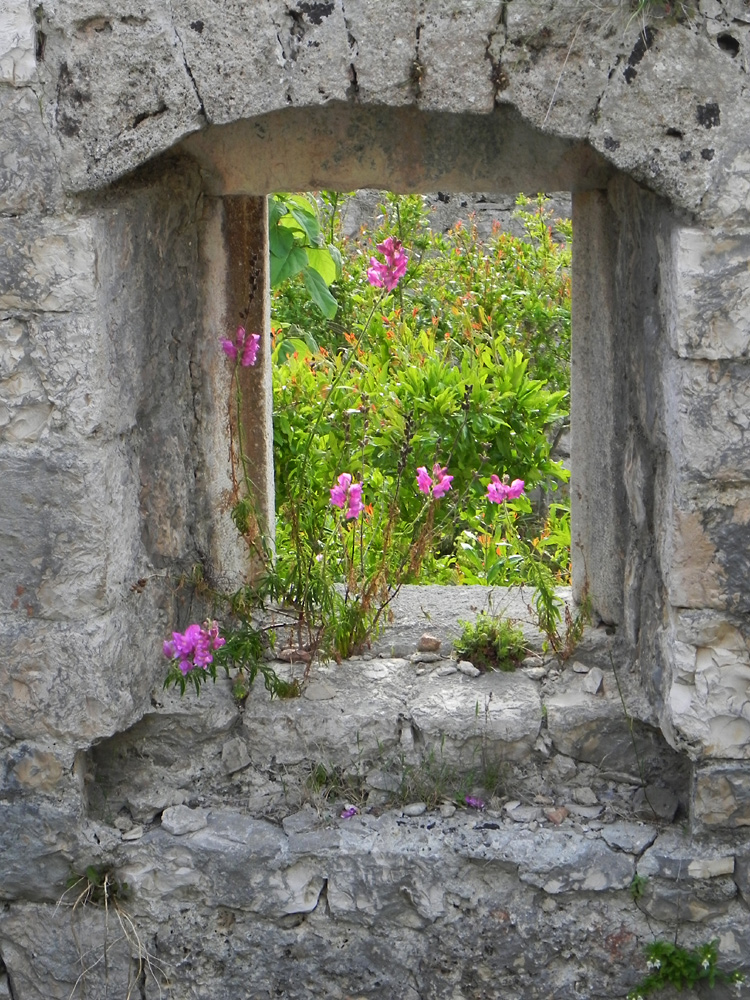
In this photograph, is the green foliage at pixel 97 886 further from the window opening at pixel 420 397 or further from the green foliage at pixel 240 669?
the window opening at pixel 420 397

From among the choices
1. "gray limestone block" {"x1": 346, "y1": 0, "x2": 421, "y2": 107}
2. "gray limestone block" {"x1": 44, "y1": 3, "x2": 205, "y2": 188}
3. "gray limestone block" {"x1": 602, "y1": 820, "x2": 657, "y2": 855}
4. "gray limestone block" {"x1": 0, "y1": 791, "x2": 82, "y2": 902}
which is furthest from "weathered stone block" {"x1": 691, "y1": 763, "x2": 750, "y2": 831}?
"gray limestone block" {"x1": 44, "y1": 3, "x2": 205, "y2": 188}

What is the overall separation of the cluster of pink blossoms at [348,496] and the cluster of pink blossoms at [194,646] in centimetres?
44

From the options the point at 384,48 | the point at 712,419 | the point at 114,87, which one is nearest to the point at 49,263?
the point at 114,87

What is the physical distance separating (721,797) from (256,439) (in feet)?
4.87

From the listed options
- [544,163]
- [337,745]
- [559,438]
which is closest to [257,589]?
[337,745]

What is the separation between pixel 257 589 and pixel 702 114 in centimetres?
160

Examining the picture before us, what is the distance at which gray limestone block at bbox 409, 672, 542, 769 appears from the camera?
9.64ft

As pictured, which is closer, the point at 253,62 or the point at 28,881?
the point at 253,62

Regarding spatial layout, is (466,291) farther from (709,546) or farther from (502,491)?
(709,546)

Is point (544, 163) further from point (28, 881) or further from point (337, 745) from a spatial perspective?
point (28, 881)

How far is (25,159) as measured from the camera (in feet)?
8.20

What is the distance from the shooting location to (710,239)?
2441mm

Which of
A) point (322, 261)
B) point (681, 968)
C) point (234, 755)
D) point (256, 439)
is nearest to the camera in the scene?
point (681, 968)

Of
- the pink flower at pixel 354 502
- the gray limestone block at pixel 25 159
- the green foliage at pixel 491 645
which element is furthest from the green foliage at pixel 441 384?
the gray limestone block at pixel 25 159
